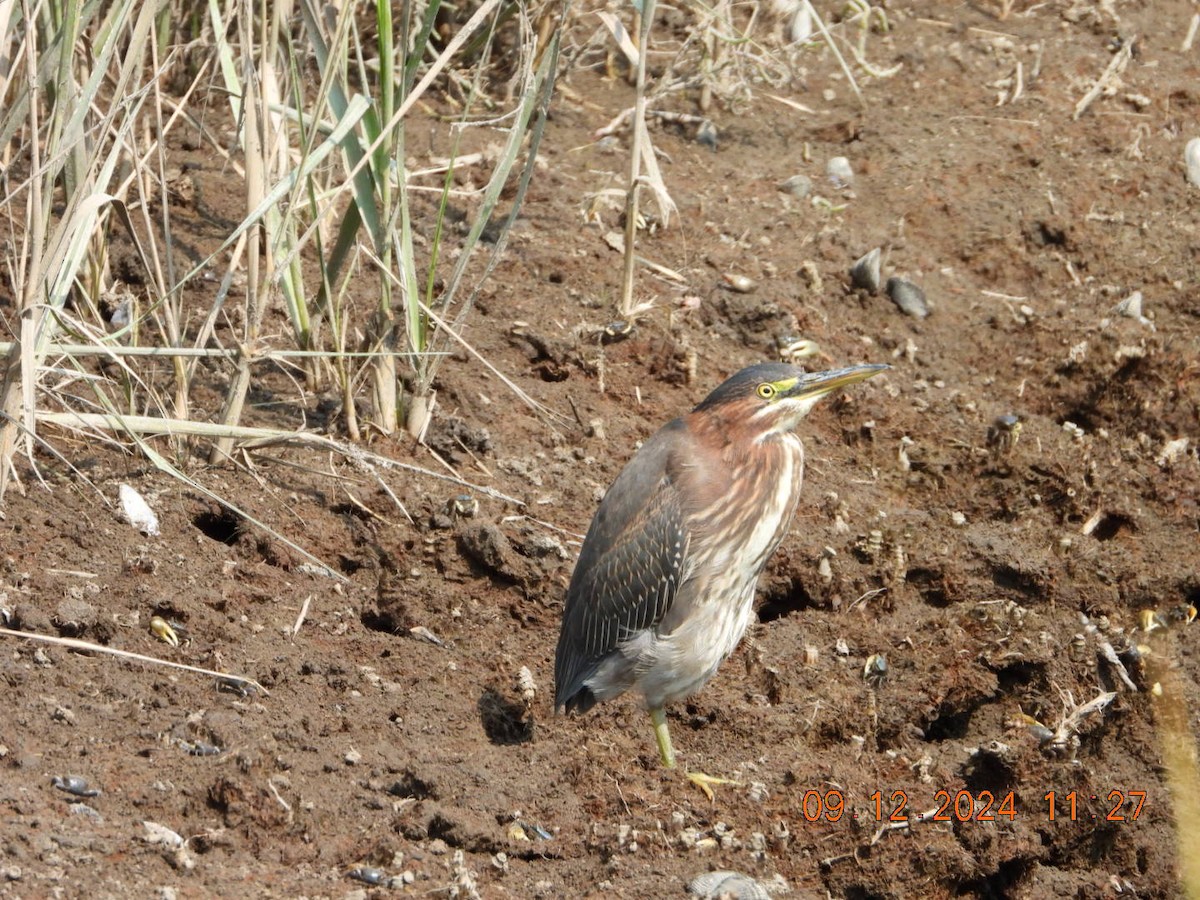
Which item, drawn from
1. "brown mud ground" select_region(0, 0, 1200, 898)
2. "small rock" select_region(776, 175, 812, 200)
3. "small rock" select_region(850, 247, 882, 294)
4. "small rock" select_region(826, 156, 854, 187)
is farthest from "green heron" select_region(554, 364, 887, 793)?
"small rock" select_region(826, 156, 854, 187)

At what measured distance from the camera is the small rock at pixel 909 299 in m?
6.90

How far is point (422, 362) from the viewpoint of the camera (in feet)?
18.0

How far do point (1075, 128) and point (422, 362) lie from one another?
4.42 metres

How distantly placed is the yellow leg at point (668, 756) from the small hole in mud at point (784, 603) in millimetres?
805

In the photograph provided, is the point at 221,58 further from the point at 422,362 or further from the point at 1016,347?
the point at 1016,347

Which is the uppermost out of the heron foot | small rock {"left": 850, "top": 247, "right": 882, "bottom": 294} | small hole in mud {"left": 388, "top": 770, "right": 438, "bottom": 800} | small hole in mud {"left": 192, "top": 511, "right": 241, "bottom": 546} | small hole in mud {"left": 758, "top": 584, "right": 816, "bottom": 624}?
small rock {"left": 850, "top": 247, "right": 882, "bottom": 294}

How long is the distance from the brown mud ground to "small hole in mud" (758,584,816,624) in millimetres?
17

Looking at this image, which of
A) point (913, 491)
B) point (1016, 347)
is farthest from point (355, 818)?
point (1016, 347)

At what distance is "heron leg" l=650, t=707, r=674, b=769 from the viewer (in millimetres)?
4648

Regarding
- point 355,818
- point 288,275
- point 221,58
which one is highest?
point 221,58

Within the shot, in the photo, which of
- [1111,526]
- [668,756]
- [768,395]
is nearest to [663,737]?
[668,756]

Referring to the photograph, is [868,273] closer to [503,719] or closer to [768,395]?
[768,395]

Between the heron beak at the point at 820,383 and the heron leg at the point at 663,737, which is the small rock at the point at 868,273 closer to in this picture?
the heron beak at the point at 820,383
